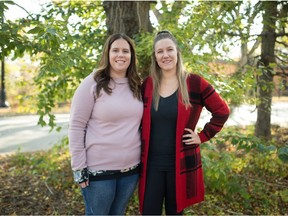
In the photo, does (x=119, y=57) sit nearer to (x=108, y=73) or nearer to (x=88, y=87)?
(x=108, y=73)

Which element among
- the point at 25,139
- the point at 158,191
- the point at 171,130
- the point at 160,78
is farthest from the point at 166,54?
the point at 25,139

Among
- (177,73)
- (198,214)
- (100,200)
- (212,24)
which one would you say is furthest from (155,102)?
(198,214)

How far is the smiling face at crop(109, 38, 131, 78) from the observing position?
218cm

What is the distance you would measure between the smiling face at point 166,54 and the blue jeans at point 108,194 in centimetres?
90

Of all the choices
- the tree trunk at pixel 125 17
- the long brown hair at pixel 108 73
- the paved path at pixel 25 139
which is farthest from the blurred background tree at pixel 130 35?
the paved path at pixel 25 139

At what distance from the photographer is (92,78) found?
212cm

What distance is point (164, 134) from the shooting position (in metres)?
2.19

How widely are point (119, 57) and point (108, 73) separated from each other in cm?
15

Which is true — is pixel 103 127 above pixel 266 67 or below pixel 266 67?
below

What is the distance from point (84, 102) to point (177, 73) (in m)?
0.77

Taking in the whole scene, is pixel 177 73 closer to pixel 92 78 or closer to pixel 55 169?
pixel 92 78

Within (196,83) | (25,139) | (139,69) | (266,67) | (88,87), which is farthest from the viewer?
(25,139)

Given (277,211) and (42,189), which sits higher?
(42,189)

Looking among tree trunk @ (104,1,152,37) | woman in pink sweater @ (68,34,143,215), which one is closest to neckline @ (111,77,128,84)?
woman in pink sweater @ (68,34,143,215)
